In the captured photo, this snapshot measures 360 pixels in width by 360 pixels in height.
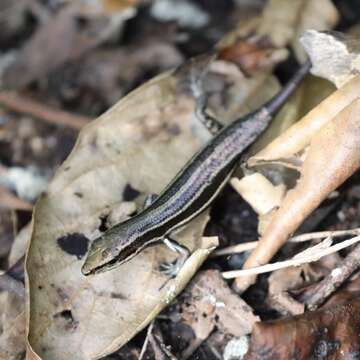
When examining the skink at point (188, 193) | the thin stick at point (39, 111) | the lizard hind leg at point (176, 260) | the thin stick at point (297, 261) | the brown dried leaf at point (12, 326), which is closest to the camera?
the thin stick at point (297, 261)

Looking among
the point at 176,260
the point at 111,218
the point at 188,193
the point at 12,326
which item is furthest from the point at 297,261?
the point at 12,326

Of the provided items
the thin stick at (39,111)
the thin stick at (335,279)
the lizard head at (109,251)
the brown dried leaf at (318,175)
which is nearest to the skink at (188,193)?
the lizard head at (109,251)

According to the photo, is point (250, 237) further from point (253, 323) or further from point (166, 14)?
point (166, 14)

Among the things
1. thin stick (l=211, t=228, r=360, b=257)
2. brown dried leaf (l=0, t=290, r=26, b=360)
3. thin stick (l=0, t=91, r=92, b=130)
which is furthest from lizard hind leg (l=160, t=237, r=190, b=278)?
thin stick (l=0, t=91, r=92, b=130)

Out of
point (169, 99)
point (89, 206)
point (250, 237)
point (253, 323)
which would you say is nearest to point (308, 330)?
point (253, 323)

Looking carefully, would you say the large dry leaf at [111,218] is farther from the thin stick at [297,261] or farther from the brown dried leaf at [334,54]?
the brown dried leaf at [334,54]

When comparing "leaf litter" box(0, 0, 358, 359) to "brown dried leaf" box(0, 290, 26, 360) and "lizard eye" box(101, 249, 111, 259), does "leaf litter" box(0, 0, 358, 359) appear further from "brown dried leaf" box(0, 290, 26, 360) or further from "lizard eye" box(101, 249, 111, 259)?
"lizard eye" box(101, 249, 111, 259)

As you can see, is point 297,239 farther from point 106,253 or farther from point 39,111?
point 39,111
